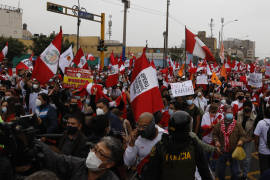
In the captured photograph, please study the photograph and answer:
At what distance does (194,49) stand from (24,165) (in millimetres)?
6524

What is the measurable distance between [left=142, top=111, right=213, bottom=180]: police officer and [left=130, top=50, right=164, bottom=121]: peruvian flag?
4.78 feet

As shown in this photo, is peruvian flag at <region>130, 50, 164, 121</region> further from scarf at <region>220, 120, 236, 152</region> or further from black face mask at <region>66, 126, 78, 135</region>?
scarf at <region>220, 120, 236, 152</region>

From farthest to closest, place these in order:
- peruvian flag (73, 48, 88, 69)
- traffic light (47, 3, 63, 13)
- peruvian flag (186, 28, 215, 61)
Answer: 1. traffic light (47, 3, 63, 13)
2. peruvian flag (73, 48, 88, 69)
3. peruvian flag (186, 28, 215, 61)

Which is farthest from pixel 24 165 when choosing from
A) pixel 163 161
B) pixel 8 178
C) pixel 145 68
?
pixel 145 68

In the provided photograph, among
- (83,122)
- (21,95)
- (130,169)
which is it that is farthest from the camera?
(21,95)

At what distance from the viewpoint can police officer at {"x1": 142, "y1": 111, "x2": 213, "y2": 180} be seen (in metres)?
2.50

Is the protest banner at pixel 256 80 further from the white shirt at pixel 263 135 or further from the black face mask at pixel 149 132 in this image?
the black face mask at pixel 149 132

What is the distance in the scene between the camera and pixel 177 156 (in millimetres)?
2504

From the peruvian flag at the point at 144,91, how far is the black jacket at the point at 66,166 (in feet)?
5.57

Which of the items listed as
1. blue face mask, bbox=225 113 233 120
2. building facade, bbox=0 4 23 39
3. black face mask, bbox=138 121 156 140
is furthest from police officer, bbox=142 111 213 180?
building facade, bbox=0 4 23 39

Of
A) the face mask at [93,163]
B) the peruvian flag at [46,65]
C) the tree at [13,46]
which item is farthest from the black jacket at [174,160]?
the tree at [13,46]

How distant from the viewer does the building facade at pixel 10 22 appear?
70.9m

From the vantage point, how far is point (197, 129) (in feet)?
20.2

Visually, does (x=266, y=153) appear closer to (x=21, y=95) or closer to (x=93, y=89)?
(x=93, y=89)
